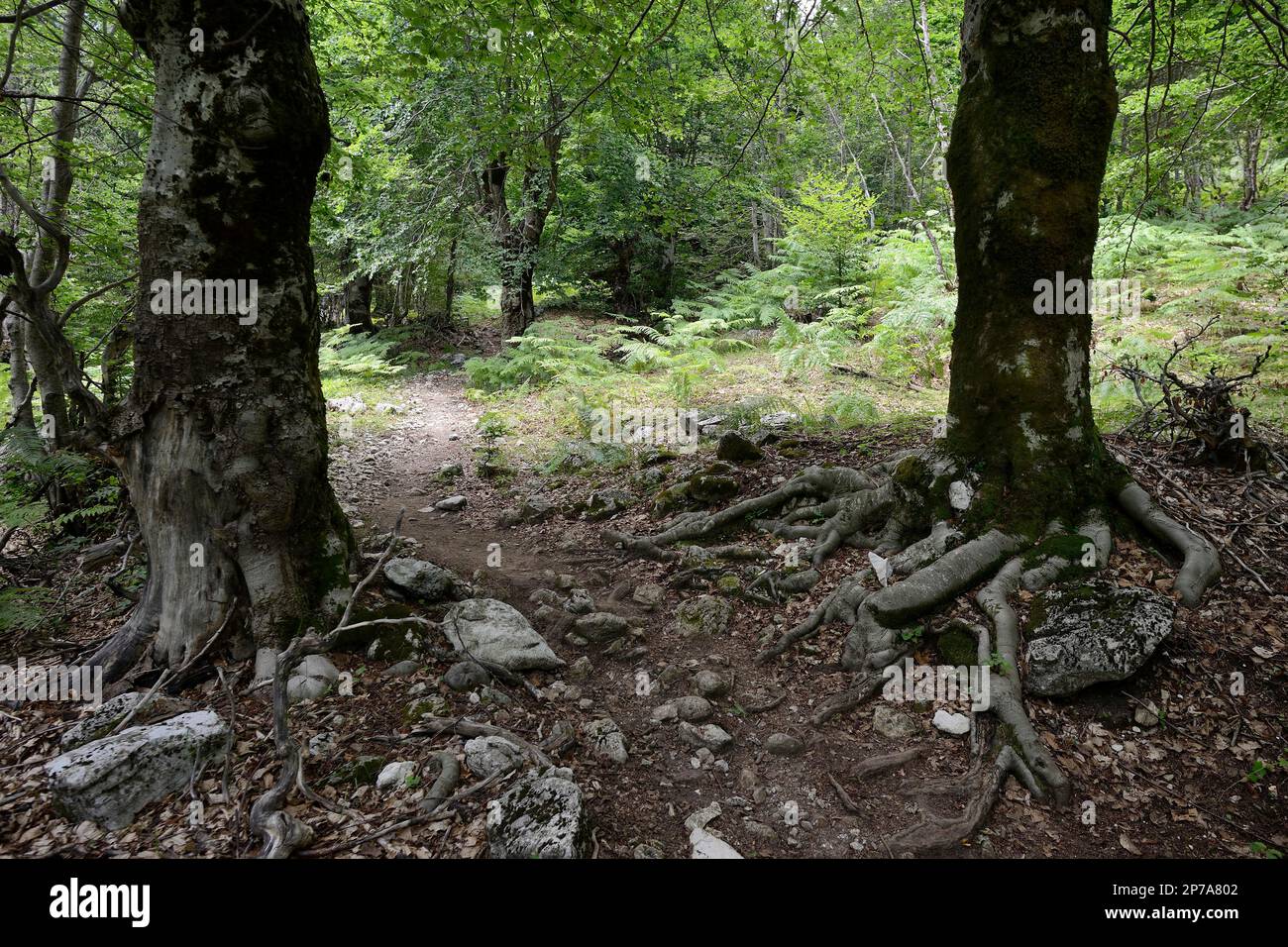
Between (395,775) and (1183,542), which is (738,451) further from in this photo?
(395,775)

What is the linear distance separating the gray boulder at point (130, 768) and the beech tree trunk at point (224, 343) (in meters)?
0.92

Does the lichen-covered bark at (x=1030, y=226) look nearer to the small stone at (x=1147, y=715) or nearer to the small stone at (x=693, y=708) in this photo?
the small stone at (x=1147, y=715)

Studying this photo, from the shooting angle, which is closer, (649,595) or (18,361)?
(649,595)

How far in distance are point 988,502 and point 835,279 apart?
14156mm

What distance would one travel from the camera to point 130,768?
9.09 feet

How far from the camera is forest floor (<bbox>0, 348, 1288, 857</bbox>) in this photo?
109 inches

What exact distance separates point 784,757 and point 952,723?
1.02 m

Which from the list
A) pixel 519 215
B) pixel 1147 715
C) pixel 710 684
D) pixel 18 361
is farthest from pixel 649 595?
pixel 519 215

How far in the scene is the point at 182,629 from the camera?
12.5 ft

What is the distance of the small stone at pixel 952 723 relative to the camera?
353 centimetres

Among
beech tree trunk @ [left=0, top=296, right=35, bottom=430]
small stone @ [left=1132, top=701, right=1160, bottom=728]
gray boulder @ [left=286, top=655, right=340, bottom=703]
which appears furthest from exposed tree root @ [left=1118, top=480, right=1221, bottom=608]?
beech tree trunk @ [left=0, top=296, right=35, bottom=430]

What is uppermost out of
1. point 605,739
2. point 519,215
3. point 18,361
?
point 519,215
